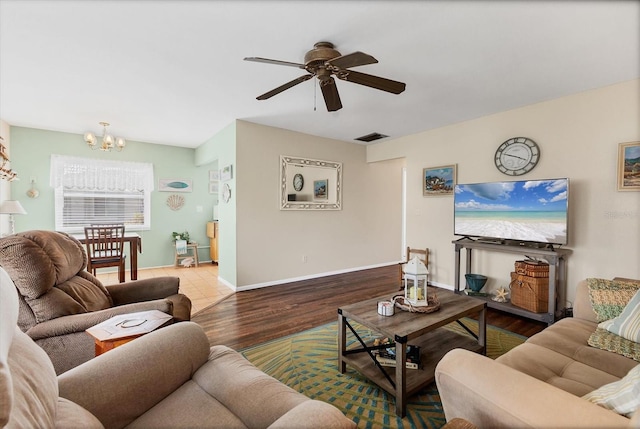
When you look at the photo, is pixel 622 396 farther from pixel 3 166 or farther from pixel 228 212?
pixel 3 166

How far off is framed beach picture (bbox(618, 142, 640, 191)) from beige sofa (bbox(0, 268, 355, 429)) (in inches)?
141

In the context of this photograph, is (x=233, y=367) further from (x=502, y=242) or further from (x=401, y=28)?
(x=502, y=242)

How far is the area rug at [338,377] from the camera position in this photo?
1.67 meters

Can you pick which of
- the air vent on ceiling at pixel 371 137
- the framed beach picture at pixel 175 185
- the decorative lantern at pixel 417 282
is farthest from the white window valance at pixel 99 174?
the decorative lantern at pixel 417 282

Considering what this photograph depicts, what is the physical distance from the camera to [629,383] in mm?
918

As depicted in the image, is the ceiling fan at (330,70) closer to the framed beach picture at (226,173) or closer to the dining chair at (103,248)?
the framed beach picture at (226,173)

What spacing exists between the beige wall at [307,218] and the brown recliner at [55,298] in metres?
Answer: 2.28

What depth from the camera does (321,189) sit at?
16.3 feet

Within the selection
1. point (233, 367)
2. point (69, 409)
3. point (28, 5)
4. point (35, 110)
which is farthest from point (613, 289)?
point (35, 110)

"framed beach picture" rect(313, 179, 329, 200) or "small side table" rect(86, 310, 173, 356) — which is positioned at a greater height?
"framed beach picture" rect(313, 179, 329, 200)

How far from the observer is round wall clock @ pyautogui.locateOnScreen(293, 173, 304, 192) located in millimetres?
4661

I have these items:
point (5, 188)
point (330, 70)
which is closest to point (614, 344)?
point (330, 70)

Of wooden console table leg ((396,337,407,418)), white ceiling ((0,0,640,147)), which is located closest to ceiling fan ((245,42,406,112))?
white ceiling ((0,0,640,147))

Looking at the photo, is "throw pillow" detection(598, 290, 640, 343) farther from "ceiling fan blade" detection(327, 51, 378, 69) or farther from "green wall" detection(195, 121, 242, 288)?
"green wall" detection(195, 121, 242, 288)
